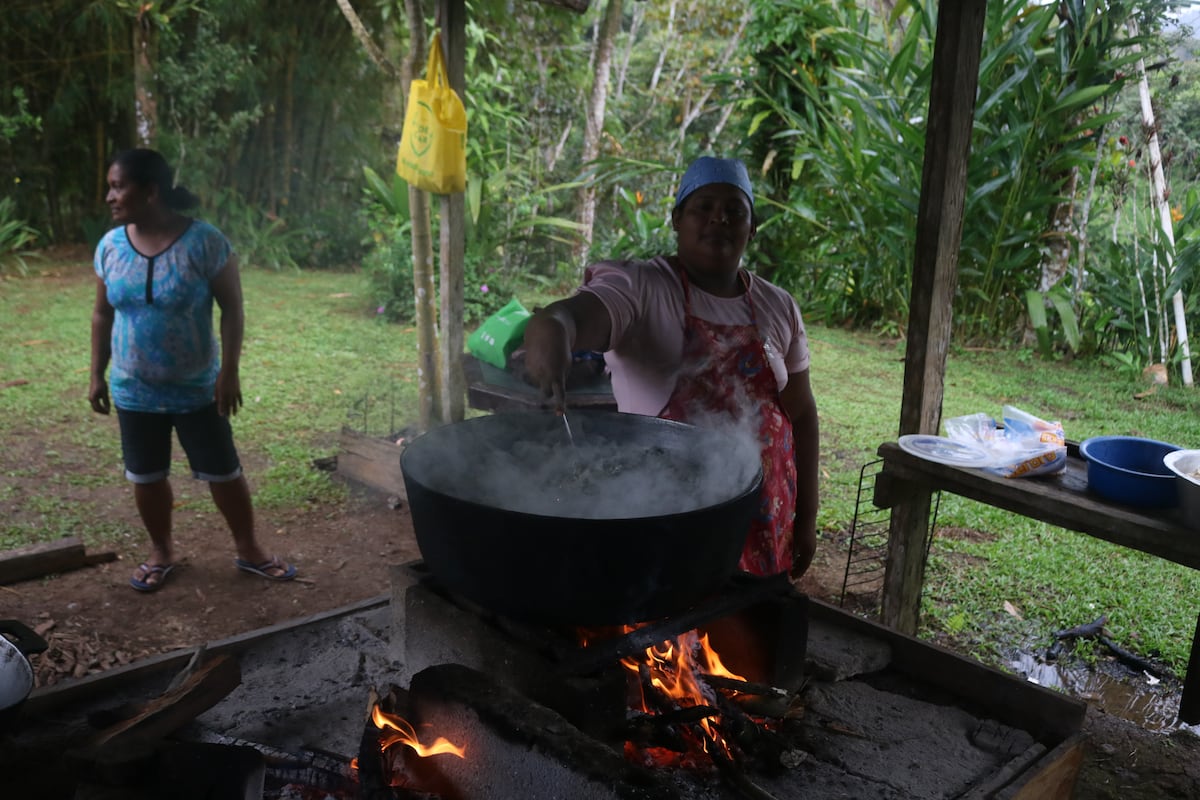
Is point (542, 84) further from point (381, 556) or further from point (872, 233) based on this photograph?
point (381, 556)

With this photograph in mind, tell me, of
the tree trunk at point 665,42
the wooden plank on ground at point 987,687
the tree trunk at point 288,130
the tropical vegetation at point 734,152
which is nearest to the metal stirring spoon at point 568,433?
the wooden plank on ground at point 987,687

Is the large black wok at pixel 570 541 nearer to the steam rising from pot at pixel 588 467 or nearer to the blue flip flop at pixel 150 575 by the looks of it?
the steam rising from pot at pixel 588 467

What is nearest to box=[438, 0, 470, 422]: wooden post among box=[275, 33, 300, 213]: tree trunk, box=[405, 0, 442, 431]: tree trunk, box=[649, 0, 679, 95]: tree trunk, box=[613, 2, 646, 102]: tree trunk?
box=[405, 0, 442, 431]: tree trunk

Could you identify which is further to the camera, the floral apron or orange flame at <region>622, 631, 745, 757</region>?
the floral apron

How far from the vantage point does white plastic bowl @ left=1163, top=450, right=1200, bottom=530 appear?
2.06 metres

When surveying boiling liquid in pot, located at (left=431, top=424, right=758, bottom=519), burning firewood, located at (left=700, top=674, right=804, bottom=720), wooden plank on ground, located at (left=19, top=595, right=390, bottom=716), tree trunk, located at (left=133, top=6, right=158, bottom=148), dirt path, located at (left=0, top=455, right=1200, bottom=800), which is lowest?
dirt path, located at (left=0, top=455, right=1200, bottom=800)

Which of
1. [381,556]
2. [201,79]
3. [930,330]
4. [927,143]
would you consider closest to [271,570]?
[381,556]

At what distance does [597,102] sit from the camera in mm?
10945

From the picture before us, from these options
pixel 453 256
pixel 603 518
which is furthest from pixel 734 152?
pixel 603 518

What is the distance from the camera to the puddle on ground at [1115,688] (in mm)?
3107

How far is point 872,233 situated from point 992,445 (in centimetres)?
611

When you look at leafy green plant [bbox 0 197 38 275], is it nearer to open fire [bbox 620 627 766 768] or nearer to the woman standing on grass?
the woman standing on grass

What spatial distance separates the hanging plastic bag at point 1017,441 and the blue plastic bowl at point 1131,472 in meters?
0.09

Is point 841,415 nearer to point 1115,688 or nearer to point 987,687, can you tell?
point 1115,688
